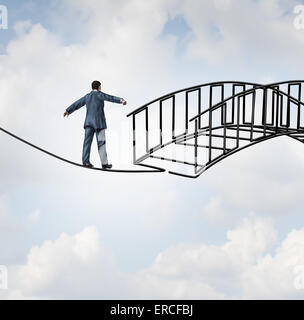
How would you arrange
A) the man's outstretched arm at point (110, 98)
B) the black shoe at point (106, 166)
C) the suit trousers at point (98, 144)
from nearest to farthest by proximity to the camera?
the man's outstretched arm at point (110, 98) < the suit trousers at point (98, 144) < the black shoe at point (106, 166)

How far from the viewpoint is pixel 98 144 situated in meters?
12.3

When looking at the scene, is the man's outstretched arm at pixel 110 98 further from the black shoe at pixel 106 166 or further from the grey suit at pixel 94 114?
the black shoe at pixel 106 166

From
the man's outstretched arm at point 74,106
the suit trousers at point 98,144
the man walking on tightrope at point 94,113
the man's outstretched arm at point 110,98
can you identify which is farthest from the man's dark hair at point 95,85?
the suit trousers at point 98,144

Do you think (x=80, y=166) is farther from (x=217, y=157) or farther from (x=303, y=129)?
(x=303, y=129)

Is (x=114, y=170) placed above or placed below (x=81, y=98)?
below

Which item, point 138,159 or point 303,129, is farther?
point 303,129


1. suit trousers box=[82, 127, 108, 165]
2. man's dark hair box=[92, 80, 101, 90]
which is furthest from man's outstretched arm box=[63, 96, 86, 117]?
suit trousers box=[82, 127, 108, 165]

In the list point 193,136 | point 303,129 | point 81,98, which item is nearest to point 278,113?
point 303,129

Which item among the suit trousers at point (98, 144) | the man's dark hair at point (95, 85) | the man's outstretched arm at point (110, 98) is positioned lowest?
the suit trousers at point (98, 144)

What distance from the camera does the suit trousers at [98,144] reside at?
12.2 m

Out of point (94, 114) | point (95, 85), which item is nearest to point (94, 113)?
point (94, 114)

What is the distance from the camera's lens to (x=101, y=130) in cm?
1220

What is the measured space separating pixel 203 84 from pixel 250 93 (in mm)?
1072

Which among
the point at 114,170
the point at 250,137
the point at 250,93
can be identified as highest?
the point at 250,93
